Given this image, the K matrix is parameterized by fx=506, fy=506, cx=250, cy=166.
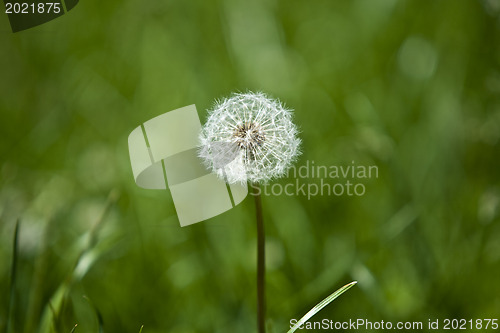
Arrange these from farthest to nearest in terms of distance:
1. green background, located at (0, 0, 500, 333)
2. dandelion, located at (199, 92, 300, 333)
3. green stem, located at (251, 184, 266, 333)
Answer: green background, located at (0, 0, 500, 333) → dandelion, located at (199, 92, 300, 333) → green stem, located at (251, 184, 266, 333)

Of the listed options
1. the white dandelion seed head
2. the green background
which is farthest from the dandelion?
the green background

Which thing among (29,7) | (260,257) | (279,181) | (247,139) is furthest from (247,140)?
(29,7)

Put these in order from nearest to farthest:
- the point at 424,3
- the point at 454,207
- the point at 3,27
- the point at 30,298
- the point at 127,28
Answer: the point at 30,298 < the point at 454,207 < the point at 3,27 < the point at 424,3 < the point at 127,28

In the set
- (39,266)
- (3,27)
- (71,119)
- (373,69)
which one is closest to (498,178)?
(373,69)

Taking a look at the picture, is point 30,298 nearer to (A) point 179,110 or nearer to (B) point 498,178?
(A) point 179,110

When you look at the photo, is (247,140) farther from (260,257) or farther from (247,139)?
(260,257)

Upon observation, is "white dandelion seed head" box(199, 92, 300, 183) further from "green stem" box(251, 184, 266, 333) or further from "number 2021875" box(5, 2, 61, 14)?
"number 2021875" box(5, 2, 61, 14)
